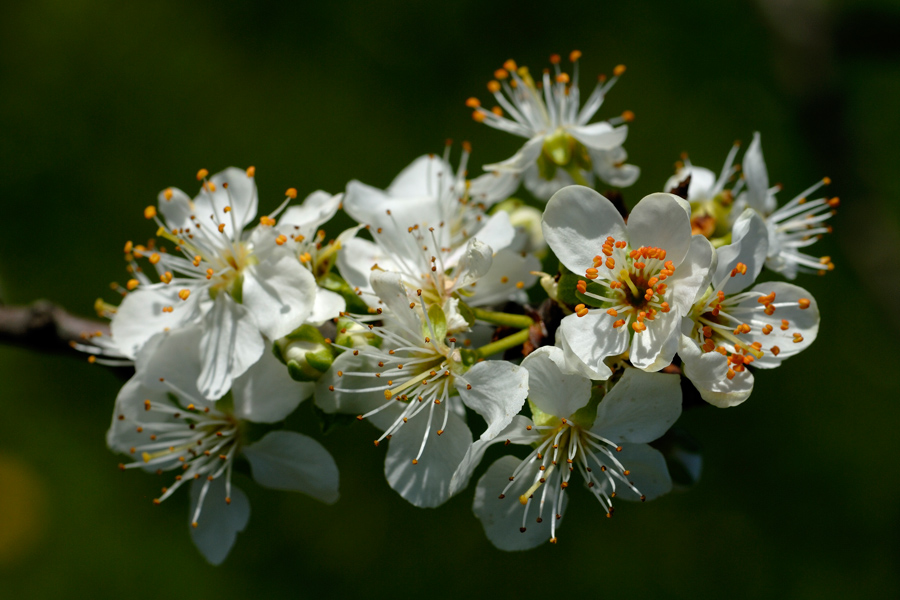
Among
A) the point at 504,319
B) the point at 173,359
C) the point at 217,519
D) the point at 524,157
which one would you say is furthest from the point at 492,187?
the point at 217,519

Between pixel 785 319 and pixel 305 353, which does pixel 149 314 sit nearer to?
pixel 305 353

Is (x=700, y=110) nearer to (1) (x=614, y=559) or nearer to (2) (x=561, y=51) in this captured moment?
(2) (x=561, y=51)

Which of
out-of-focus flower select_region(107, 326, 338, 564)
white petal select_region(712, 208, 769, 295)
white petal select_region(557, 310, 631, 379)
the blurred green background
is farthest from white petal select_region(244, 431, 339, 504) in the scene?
the blurred green background

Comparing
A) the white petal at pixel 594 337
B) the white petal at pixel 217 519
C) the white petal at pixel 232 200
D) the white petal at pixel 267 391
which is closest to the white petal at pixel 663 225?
the white petal at pixel 594 337

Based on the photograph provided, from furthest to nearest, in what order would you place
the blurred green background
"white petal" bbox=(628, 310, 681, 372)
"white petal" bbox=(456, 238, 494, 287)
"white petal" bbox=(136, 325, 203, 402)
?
1. the blurred green background
2. "white petal" bbox=(136, 325, 203, 402)
3. "white petal" bbox=(456, 238, 494, 287)
4. "white petal" bbox=(628, 310, 681, 372)

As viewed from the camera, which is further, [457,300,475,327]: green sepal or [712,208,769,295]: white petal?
[457,300,475,327]: green sepal

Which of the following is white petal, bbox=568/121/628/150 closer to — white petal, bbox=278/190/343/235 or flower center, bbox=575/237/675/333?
flower center, bbox=575/237/675/333

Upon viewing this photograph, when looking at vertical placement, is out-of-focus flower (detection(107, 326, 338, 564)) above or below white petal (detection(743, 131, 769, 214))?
below
